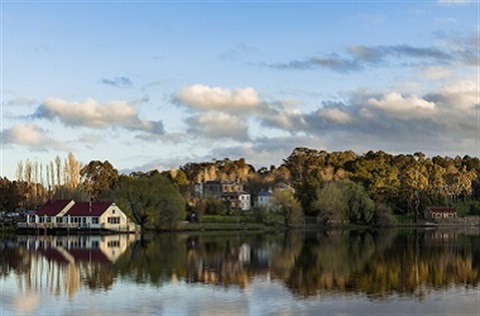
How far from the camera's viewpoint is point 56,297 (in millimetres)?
28094

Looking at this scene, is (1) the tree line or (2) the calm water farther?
(1) the tree line

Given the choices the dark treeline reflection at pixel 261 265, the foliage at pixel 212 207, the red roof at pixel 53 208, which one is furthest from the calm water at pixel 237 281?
the foliage at pixel 212 207

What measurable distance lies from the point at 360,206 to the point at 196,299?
75.2m

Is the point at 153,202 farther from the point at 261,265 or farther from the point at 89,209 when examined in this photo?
the point at 261,265

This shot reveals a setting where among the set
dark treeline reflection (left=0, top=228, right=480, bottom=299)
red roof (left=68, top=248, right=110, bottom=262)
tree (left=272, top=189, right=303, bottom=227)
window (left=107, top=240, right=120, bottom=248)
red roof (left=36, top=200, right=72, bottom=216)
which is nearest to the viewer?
dark treeline reflection (left=0, top=228, right=480, bottom=299)

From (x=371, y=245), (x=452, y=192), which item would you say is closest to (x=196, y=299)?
(x=371, y=245)

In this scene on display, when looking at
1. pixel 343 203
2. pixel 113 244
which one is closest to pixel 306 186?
pixel 343 203

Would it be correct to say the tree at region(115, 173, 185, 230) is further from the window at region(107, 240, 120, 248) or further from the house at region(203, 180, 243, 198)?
the house at region(203, 180, 243, 198)

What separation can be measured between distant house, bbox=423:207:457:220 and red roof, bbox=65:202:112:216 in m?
63.4

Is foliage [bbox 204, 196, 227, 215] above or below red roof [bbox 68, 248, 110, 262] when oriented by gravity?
above

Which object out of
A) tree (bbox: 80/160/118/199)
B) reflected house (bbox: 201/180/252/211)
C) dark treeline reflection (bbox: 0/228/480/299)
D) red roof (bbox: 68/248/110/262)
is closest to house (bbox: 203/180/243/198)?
reflected house (bbox: 201/180/252/211)

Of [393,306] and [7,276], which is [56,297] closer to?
[7,276]

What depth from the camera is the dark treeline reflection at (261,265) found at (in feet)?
109

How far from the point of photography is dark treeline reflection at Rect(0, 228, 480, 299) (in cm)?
3334
